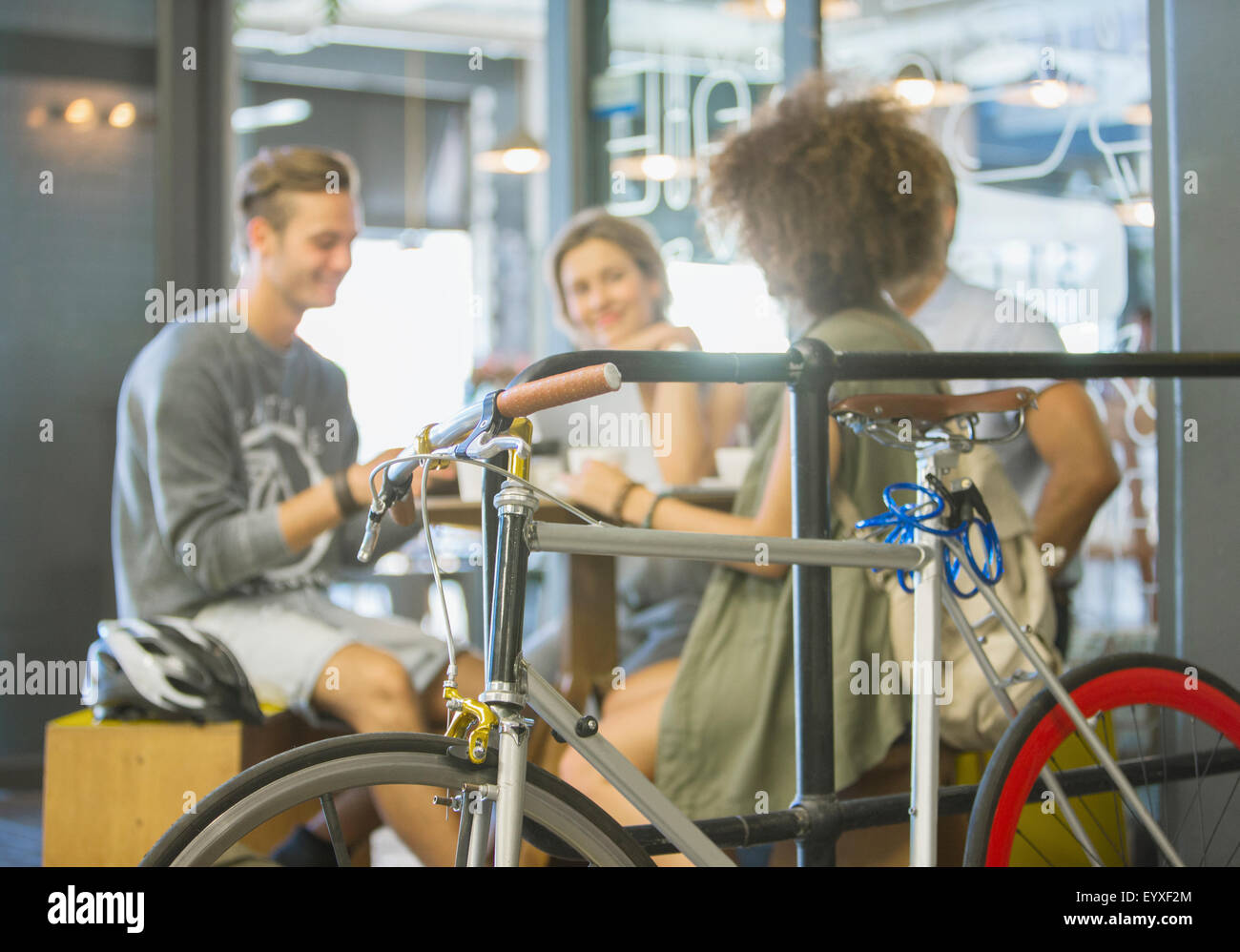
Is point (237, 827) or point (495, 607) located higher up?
point (495, 607)

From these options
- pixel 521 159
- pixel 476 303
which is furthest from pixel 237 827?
pixel 476 303

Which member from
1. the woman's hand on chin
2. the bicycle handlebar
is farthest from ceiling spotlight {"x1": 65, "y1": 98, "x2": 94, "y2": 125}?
the bicycle handlebar

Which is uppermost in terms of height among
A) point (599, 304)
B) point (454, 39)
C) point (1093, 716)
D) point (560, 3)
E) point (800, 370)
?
point (454, 39)

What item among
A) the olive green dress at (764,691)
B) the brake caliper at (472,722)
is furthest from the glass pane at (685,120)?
the brake caliper at (472,722)

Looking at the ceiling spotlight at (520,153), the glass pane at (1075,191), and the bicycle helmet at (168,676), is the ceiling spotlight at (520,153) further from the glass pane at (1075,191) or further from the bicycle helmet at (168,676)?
the bicycle helmet at (168,676)

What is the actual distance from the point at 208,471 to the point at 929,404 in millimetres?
1229

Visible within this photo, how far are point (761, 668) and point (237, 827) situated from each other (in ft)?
2.72

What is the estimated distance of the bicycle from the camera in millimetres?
989

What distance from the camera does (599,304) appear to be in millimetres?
2932

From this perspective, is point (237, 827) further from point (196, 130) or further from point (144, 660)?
point (196, 130)

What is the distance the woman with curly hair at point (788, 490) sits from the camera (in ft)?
5.35

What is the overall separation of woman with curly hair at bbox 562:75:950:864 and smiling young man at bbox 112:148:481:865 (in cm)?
41

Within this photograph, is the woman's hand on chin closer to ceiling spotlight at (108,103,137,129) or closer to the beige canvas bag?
the beige canvas bag

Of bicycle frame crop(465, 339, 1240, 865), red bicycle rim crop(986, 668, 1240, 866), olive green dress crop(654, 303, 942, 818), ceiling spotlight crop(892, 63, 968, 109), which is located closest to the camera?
bicycle frame crop(465, 339, 1240, 865)
